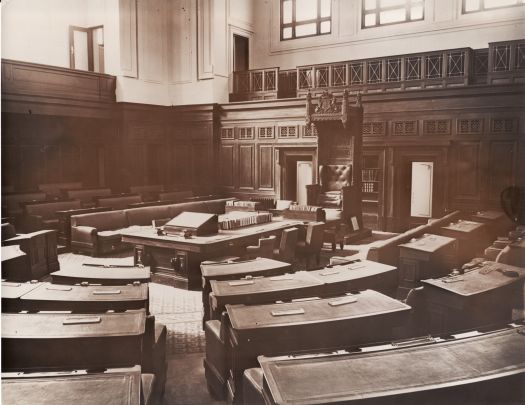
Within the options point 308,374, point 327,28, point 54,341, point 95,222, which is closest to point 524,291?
point 308,374

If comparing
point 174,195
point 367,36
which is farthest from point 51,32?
point 367,36

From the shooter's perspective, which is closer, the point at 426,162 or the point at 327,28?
the point at 426,162

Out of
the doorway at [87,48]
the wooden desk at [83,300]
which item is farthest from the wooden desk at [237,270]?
the doorway at [87,48]

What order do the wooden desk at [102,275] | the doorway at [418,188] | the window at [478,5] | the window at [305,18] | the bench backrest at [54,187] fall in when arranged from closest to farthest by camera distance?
1. the wooden desk at [102,275]
2. the window at [478,5]
3. the doorway at [418,188]
4. the bench backrest at [54,187]
5. the window at [305,18]

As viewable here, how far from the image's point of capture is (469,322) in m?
3.44

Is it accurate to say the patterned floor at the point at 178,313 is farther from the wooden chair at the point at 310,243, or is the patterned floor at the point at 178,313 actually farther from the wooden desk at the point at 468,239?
the wooden desk at the point at 468,239

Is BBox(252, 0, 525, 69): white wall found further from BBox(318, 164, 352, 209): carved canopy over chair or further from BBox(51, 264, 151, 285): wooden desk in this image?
BBox(51, 264, 151, 285): wooden desk

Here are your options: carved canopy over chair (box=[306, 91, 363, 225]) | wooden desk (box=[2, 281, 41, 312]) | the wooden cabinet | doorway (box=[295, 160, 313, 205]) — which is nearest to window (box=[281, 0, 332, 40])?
carved canopy over chair (box=[306, 91, 363, 225])

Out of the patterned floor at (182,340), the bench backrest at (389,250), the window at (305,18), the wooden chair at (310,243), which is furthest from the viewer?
the window at (305,18)

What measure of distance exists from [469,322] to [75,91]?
10.3 metres

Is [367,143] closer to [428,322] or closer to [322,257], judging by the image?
[322,257]

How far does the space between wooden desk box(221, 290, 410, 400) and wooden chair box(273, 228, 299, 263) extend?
3435 millimetres

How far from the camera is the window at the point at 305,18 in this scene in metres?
11.8

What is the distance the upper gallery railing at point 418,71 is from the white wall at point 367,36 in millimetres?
563
